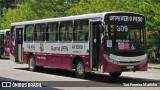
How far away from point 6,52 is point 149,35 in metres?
14.7

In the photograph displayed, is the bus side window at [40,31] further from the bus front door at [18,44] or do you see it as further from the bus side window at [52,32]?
the bus front door at [18,44]

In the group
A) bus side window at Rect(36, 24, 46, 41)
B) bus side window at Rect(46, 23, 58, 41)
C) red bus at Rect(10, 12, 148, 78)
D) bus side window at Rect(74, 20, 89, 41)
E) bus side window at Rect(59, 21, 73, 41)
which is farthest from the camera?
bus side window at Rect(36, 24, 46, 41)

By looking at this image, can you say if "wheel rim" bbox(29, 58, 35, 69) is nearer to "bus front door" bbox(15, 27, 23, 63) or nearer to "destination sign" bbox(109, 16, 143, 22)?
"bus front door" bbox(15, 27, 23, 63)

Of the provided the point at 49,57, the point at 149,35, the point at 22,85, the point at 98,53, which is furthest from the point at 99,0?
the point at 22,85

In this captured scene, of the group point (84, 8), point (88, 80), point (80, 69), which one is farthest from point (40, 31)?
point (84, 8)

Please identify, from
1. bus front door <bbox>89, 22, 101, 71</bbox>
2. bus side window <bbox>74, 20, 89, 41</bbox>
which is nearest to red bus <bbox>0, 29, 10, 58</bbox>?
bus side window <bbox>74, 20, 89, 41</bbox>

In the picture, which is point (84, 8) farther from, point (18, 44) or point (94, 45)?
point (94, 45)

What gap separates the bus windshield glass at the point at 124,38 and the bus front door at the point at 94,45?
62 centimetres

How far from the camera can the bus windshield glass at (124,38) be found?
16.7 meters

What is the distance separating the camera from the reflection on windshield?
1669 cm

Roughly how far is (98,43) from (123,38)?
106 centimetres

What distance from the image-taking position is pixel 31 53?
23344mm

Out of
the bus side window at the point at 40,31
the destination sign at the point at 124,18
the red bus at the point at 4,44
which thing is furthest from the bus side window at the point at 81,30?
the red bus at the point at 4,44

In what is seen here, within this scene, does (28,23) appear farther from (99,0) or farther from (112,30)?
(99,0)
